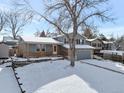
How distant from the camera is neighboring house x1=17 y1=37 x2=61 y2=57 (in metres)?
35.4

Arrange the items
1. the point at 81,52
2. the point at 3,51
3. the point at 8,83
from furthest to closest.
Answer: the point at 81,52
the point at 3,51
the point at 8,83

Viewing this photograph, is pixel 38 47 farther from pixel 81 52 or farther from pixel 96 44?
pixel 96 44

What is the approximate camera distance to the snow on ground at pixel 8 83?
1558 cm

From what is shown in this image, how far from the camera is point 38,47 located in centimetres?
3656

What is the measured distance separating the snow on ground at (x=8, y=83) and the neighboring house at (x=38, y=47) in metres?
12.7

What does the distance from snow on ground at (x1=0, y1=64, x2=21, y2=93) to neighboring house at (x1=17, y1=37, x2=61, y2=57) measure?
1271 cm

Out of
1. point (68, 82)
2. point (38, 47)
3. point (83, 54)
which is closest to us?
point (68, 82)

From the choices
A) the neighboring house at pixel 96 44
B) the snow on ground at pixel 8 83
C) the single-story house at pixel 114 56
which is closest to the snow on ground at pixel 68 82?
the snow on ground at pixel 8 83

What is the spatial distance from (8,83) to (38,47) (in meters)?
19.0

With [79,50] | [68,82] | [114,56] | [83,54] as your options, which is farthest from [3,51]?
[68,82]

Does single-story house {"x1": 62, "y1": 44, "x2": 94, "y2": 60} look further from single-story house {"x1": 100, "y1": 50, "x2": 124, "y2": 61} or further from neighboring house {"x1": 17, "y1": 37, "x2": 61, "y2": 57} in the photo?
single-story house {"x1": 100, "y1": 50, "x2": 124, "y2": 61}

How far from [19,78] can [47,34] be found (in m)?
42.4

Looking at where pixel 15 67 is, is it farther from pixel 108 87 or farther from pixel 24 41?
pixel 108 87

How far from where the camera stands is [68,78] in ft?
59.9
